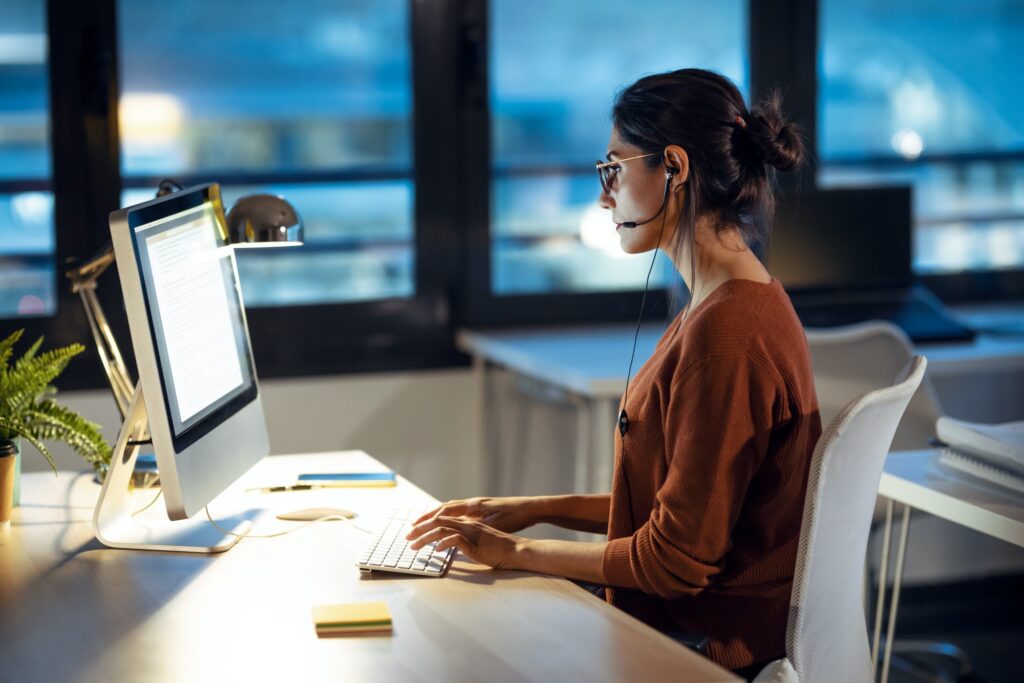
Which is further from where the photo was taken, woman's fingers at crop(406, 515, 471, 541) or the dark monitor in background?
the dark monitor in background

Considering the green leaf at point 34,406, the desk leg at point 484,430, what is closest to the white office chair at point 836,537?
the green leaf at point 34,406

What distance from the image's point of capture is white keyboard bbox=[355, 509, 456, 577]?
4.67ft

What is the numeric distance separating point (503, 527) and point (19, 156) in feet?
6.10

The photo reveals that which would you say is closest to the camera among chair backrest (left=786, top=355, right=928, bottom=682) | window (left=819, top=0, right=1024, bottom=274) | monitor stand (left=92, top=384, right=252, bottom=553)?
chair backrest (left=786, top=355, right=928, bottom=682)

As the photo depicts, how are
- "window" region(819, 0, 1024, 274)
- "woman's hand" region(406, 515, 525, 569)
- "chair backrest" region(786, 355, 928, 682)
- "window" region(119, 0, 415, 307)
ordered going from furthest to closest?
"window" region(819, 0, 1024, 274) < "window" region(119, 0, 415, 307) < "woman's hand" region(406, 515, 525, 569) < "chair backrest" region(786, 355, 928, 682)

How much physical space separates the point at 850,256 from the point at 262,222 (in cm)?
194

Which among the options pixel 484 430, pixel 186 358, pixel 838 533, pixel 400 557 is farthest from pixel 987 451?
pixel 484 430

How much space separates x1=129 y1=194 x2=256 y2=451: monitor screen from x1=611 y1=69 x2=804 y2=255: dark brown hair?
585 mm

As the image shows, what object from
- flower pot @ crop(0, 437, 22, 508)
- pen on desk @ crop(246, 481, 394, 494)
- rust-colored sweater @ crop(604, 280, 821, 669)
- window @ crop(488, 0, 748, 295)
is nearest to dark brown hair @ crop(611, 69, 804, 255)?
rust-colored sweater @ crop(604, 280, 821, 669)

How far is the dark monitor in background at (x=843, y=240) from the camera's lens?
316 centimetres

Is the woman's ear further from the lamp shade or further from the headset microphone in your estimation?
the lamp shade

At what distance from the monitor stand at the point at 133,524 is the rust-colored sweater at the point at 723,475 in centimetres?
A: 52

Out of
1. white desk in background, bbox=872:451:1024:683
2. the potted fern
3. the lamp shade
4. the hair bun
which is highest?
the hair bun

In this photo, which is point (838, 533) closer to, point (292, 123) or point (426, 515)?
point (426, 515)
